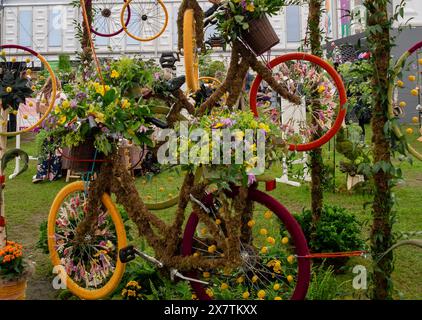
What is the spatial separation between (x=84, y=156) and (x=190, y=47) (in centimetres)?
89

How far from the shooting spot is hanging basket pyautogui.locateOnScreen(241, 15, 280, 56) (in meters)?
2.57

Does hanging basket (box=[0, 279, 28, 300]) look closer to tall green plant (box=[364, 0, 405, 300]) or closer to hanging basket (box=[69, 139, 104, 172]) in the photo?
hanging basket (box=[69, 139, 104, 172])

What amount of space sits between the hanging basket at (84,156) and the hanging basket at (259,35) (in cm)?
109

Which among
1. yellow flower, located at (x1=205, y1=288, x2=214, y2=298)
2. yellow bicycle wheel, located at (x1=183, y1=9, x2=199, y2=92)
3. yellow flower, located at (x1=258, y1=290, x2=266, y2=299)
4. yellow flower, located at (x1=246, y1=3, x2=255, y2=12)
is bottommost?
yellow flower, located at (x1=205, y1=288, x2=214, y2=298)

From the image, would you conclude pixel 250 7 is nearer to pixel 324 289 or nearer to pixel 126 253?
pixel 126 253

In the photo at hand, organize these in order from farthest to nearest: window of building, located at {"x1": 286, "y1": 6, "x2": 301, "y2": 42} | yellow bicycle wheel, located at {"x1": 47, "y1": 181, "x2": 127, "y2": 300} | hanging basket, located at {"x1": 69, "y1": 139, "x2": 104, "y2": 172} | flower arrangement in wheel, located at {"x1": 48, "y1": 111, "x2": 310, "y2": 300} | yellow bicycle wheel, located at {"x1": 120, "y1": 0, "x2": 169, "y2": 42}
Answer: window of building, located at {"x1": 286, "y1": 6, "x2": 301, "y2": 42} → yellow bicycle wheel, located at {"x1": 120, "y1": 0, "x2": 169, "y2": 42} → yellow bicycle wheel, located at {"x1": 47, "y1": 181, "x2": 127, "y2": 300} → hanging basket, located at {"x1": 69, "y1": 139, "x2": 104, "y2": 172} → flower arrangement in wheel, located at {"x1": 48, "y1": 111, "x2": 310, "y2": 300}

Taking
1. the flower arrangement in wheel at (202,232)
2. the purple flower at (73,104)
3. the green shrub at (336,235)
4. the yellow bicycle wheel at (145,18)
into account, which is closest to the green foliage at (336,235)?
the green shrub at (336,235)

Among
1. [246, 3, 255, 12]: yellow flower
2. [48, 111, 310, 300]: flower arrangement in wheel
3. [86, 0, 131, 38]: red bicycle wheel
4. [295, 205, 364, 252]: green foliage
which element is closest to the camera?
[48, 111, 310, 300]: flower arrangement in wheel

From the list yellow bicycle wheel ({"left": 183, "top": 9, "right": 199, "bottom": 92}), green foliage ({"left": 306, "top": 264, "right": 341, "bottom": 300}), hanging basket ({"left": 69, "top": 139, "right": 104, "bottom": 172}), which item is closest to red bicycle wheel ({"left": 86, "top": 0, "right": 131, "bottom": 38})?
yellow bicycle wheel ({"left": 183, "top": 9, "right": 199, "bottom": 92})

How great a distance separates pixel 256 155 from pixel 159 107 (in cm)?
107

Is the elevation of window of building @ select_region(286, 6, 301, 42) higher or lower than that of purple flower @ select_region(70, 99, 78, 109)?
higher

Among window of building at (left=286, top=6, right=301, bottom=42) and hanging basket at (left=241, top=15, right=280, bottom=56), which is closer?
hanging basket at (left=241, top=15, right=280, bottom=56)

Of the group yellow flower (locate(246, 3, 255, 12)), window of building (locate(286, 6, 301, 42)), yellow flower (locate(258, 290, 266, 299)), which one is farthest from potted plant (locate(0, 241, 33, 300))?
window of building (locate(286, 6, 301, 42))

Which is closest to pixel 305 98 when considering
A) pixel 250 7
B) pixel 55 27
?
pixel 250 7
